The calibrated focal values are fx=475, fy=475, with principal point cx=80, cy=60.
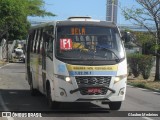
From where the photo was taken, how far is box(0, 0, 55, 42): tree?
3497cm

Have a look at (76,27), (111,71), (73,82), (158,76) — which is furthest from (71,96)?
(158,76)

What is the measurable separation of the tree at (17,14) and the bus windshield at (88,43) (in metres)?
20.7

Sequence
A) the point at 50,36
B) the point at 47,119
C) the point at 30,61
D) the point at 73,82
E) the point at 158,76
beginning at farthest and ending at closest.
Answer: the point at 158,76
the point at 30,61
the point at 50,36
the point at 73,82
the point at 47,119

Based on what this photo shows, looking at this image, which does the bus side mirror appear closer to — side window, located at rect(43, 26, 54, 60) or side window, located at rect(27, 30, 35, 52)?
side window, located at rect(43, 26, 54, 60)

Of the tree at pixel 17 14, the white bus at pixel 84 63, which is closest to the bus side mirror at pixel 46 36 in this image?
the white bus at pixel 84 63

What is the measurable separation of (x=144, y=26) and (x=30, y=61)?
38.6 ft

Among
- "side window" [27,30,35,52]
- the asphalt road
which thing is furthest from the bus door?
"side window" [27,30,35,52]

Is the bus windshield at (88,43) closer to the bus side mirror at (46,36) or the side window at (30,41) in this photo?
the bus side mirror at (46,36)

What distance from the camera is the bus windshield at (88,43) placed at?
13328 mm

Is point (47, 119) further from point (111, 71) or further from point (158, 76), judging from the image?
point (158, 76)

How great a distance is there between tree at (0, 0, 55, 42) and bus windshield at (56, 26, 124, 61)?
20680 mm

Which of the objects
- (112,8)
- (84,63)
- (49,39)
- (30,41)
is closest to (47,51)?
(49,39)

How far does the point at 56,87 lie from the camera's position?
13.0m

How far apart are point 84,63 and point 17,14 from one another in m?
26.2
